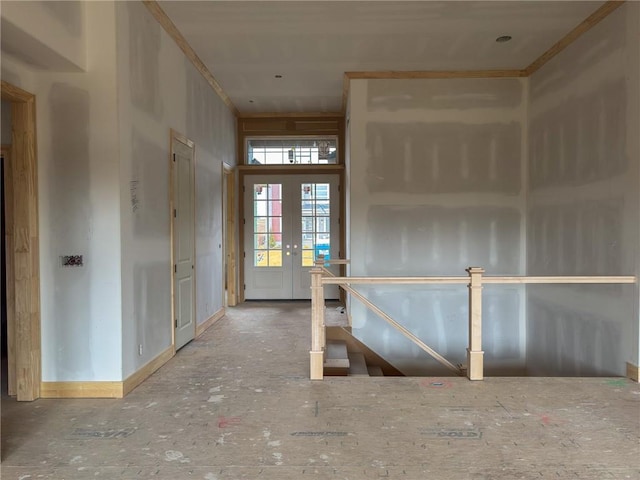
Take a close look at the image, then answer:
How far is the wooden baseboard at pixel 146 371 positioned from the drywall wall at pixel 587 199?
4082mm

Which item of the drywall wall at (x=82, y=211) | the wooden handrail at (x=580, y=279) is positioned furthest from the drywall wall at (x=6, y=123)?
the wooden handrail at (x=580, y=279)

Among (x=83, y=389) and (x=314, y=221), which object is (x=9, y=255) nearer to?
(x=83, y=389)

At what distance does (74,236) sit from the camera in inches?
124

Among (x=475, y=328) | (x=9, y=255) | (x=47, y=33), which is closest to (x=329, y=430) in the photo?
(x=475, y=328)

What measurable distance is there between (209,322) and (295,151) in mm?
3517

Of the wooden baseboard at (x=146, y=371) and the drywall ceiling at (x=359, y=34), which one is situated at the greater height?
the drywall ceiling at (x=359, y=34)

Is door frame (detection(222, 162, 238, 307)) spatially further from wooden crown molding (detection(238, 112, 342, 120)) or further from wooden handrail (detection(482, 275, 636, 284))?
wooden handrail (detection(482, 275, 636, 284))

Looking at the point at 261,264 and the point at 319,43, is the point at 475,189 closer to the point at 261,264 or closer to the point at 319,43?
the point at 319,43

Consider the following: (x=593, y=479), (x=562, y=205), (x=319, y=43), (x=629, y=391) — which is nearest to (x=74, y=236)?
(x=319, y=43)

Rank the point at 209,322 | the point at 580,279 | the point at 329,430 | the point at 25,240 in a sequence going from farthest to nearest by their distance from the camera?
the point at 209,322, the point at 580,279, the point at 25,240, the point at 329,430

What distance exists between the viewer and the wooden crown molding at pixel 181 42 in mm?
3641

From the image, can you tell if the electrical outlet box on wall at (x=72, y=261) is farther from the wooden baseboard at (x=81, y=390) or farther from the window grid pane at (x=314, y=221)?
the window grid pane at (x=314, y=221)

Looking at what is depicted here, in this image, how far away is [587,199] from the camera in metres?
4.07

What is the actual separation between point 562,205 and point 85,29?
4725 millimetres
